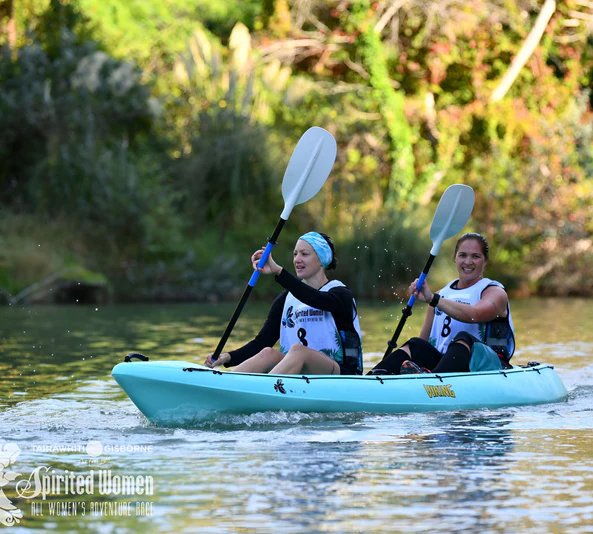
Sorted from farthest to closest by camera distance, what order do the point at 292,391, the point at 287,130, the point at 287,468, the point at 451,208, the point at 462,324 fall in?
the point at 287,130, the point at 451,208, the point at 462,324, the point at 292,391, the point at 287,468

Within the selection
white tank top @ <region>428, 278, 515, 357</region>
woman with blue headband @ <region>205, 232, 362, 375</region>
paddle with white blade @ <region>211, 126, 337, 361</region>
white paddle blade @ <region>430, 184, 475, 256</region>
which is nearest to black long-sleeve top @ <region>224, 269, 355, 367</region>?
woman with blue headband @ <region>205, 232, 362, 375</region>

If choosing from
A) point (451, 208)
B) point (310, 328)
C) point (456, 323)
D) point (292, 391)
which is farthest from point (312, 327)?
point (451, 208)

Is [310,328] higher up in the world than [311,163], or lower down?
lower down

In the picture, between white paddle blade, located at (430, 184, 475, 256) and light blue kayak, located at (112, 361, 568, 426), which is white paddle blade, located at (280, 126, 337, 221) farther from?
light blue kayak, located at (112, 361, 568, 426)

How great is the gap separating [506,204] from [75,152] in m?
6.96

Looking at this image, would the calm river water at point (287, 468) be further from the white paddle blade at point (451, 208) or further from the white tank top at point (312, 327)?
the white paddle blade at point (451, 208)

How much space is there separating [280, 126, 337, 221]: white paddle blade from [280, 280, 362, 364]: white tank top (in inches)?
43.5

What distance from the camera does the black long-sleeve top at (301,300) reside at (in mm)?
7465

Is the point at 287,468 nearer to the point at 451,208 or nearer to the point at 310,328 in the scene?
the point at 310,328

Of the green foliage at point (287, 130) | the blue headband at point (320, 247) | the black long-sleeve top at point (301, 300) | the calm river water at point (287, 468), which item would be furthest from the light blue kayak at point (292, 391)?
the green foliage at point (287, 130)

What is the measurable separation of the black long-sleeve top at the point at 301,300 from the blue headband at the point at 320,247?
163mm

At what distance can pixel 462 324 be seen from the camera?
8.45 metres

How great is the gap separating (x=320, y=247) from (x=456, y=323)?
3.84 feet

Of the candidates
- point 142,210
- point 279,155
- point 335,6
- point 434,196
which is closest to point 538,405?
point 142,210
